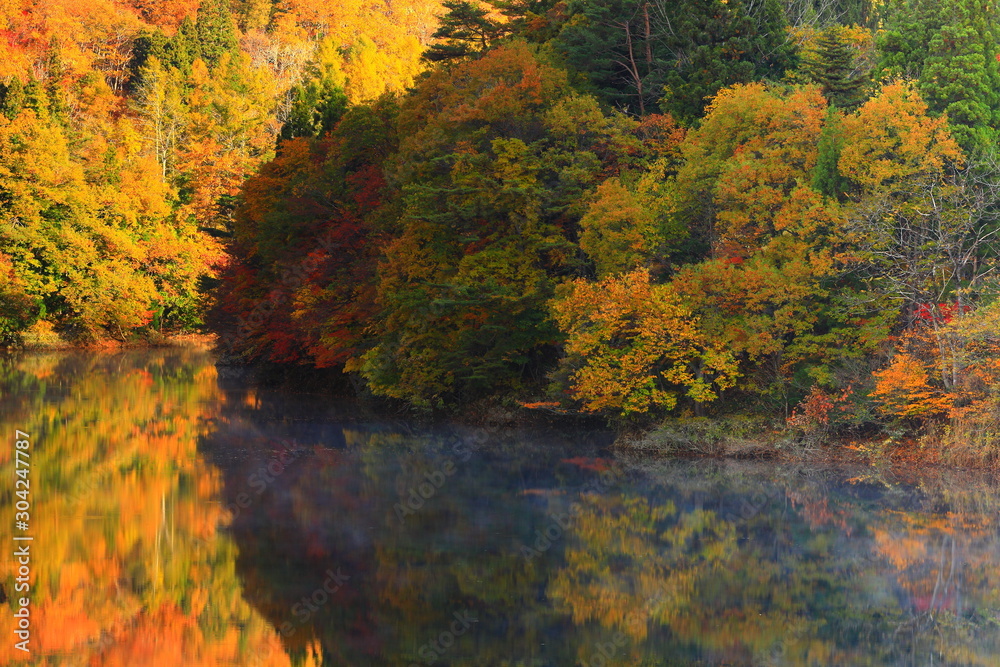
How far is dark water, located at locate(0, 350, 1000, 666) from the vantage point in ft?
47.4

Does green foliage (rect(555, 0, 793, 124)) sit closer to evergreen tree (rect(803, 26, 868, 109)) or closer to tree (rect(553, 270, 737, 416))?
evergreen tree (rect(803, 26, 868, 109))

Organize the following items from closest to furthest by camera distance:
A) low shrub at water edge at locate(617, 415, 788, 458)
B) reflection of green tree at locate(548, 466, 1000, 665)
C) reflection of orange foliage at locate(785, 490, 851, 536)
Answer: reflection of green tree at locate(548, 466, 1000, 665)
reflection of orange foliage at locate(785, 490, 851, 536)
low shrub at water edge at locate(617, 415, 788, 458)

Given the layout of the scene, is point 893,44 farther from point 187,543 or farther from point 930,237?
point 187,543

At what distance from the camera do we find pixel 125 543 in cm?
1938

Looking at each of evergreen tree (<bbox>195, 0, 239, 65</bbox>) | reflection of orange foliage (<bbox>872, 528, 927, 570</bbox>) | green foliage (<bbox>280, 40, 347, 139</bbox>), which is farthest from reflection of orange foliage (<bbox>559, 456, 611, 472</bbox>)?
evergreen tree (<bbox>195, 0, 239, 65</bbox>)

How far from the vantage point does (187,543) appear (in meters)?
19.5

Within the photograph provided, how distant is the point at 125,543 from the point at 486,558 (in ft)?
20.8

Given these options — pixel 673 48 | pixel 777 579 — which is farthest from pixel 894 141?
pixel 777 579

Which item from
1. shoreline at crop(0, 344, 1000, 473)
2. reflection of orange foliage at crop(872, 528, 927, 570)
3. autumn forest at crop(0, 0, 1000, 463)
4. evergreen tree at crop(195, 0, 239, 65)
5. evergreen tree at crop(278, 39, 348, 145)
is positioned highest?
evergreen tree at crop(195, 0, 239, 65)

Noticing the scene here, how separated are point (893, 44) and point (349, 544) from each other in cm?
2074

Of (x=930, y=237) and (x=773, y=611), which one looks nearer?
(x=773, y=611)

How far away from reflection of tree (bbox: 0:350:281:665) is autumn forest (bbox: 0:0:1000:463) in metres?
8.59

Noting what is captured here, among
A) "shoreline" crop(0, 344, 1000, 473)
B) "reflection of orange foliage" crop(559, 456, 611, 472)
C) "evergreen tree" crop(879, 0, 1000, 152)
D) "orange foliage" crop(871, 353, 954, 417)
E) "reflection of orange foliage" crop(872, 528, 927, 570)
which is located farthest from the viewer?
"evergreen tree" crop(879, 0, 1000, 152)

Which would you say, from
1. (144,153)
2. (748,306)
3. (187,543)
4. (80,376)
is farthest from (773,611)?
(144,153)
